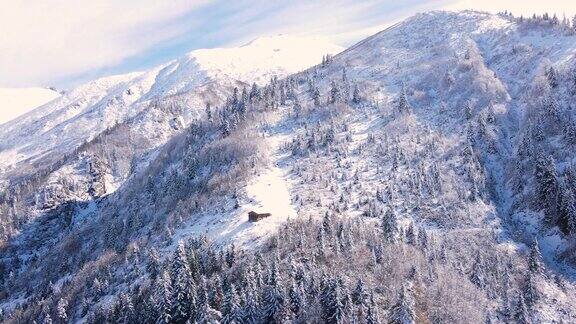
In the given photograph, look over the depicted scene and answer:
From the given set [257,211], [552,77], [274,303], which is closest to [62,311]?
[257,211]

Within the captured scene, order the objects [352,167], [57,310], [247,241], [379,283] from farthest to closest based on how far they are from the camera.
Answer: [352,167], [57,310], [247,241], [379,283]

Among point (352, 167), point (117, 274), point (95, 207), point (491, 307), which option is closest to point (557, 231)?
point (491, 307)

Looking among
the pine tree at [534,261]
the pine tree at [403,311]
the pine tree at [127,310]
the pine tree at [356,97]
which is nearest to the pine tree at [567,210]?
the pine tree at [534,261]

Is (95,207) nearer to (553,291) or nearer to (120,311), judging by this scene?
(120,311)

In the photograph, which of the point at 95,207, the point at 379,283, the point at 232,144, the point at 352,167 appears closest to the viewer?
the point at 379,283

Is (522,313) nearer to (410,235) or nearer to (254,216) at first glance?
(410,235)

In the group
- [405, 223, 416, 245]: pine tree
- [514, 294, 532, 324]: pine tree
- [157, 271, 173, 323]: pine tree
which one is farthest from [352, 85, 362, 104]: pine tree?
[157, 271, 173, 323]: pine tree

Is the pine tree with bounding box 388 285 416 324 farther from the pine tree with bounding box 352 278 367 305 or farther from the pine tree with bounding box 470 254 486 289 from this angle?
the pine tree with bounding box 470 254 486 289
